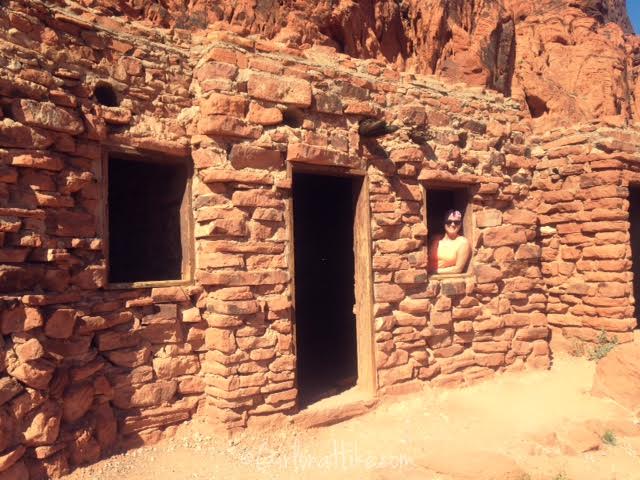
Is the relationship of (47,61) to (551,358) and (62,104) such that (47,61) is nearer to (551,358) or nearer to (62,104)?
(62,104)

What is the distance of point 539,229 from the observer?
614 centimetres

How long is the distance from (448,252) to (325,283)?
5.98 ft

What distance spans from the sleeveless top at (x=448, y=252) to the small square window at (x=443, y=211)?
6cm

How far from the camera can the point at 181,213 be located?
3998 millimetres

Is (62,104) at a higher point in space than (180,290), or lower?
higher

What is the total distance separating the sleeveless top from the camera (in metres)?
5.15

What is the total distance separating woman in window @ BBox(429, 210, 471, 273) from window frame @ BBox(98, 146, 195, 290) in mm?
2558

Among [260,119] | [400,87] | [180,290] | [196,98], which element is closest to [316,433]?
[180,290]

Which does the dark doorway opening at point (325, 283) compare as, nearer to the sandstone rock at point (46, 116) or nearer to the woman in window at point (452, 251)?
the woman in window at point (452, 251)

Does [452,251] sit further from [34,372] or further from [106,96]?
[34,372]

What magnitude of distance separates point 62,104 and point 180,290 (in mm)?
1518

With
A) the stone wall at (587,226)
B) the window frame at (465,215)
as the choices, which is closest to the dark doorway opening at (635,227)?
the stone wall at (587,226)

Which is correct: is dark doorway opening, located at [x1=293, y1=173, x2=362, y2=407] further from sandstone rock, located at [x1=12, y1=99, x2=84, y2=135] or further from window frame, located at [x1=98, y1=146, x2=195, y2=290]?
sandstone rock, located at [x1=12, y1=99, x2=84, y2=135]

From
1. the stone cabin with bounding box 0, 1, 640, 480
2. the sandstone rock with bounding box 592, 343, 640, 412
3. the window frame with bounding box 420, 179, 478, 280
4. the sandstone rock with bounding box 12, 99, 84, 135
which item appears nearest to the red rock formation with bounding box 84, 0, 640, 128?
the stone cabin with bounding box 0, 1, 640, 480
